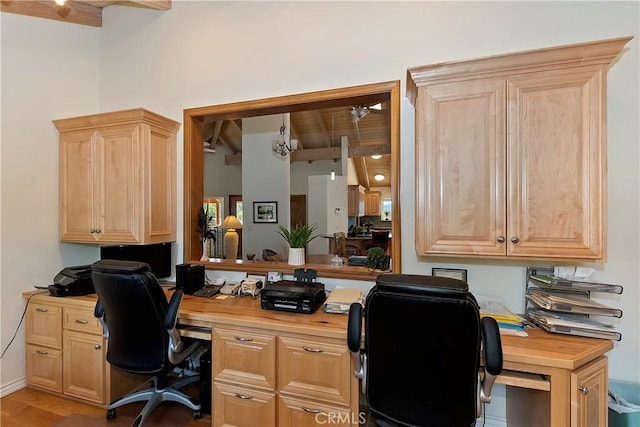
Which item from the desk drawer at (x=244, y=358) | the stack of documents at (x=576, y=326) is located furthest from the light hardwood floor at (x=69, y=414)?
the stack of documents at (x=576, y=326)

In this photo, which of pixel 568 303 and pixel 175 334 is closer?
pixel 568 303

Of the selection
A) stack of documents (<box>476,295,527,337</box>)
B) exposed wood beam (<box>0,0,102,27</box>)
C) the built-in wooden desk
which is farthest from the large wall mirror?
exposed wood beam (<box>0,0,102,27</box>)

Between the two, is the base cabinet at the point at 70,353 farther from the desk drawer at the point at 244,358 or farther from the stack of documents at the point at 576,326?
the stack of documents at the point at 576,326

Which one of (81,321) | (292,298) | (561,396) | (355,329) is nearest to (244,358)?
(292,298)

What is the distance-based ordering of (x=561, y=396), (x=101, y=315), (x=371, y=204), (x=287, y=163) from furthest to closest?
(x=371, y=204) < (x=287, y=163) < (x=101, y=315) < (x=561, y=396)

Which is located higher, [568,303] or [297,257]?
[297,257]

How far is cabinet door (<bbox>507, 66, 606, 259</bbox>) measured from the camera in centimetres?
153

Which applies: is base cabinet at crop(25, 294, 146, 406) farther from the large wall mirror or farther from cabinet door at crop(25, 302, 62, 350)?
the large wall mirror

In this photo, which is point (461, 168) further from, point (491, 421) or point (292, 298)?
point (491, 421)

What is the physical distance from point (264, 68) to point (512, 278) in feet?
8.09

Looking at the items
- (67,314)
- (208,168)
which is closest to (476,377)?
(67,314)

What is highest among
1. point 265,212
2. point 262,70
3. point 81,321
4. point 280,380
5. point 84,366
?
point 262,70

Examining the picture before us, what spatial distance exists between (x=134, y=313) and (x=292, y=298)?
955 millimetres

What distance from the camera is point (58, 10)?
2.93 meters
